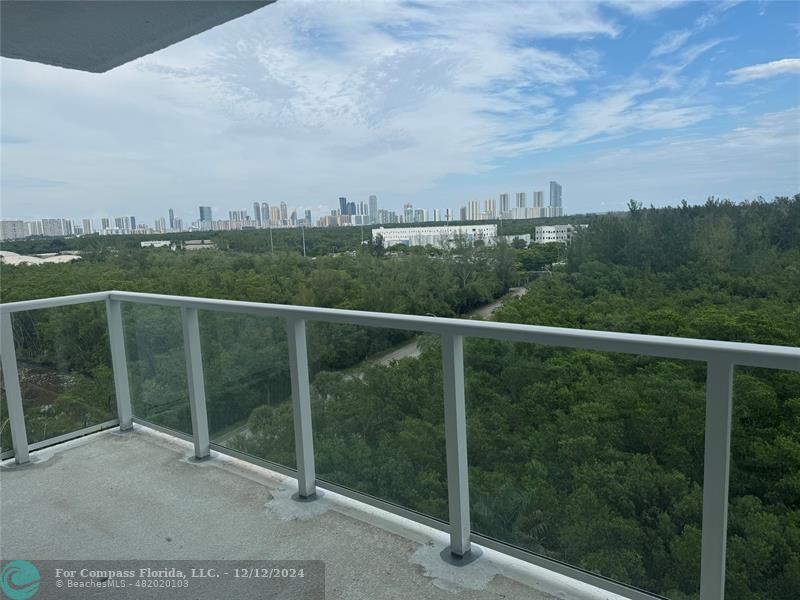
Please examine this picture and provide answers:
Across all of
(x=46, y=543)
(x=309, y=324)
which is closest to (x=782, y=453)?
(x=309, y=324)

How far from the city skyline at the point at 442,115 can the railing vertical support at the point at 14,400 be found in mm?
5197

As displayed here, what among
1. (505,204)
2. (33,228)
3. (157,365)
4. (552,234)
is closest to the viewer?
(157,365)

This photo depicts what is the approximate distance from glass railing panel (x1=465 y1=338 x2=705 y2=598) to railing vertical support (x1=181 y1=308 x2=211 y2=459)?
199 cm

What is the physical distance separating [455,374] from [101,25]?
204 cm

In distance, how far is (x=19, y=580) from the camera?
229 cm

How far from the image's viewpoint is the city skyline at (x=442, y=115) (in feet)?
33.8

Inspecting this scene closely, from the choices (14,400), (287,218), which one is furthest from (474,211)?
(14,400)

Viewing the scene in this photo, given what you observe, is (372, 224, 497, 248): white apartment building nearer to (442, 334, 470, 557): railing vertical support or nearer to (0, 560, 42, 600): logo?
(442, 334, 470, 557): railing vertical support

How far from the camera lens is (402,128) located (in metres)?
18.5

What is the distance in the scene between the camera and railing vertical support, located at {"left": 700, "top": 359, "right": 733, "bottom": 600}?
161 centimetres

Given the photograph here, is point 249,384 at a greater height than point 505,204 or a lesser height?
lesser

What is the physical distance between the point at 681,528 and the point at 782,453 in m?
0.41

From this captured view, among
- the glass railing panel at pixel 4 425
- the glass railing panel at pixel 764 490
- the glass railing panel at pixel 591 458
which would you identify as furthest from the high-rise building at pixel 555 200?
the glass railing panel at pixel 4 425

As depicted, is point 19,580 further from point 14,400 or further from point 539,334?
point 539,334
